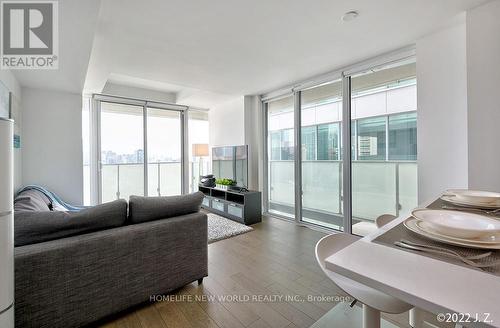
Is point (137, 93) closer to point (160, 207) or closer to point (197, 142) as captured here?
point (197, 142)

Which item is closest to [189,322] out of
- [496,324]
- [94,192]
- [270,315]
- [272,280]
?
[270,315]

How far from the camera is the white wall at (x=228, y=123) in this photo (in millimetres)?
4781

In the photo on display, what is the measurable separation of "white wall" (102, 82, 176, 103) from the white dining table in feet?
17.3

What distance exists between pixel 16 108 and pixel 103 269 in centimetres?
277

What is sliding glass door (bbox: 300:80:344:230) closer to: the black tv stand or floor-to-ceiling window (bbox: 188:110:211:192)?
the black tv stand

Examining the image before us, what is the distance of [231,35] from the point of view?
2312 millimetres

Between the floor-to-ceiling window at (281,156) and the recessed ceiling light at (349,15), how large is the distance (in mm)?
2097

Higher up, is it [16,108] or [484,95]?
[16,108]

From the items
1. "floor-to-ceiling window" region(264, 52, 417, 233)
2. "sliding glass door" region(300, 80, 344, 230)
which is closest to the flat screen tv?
"floor-to-ceiling window" region(264, 52, 417, 233)

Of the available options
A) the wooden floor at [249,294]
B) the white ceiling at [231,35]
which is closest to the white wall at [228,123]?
the white ceiling at [231,35]

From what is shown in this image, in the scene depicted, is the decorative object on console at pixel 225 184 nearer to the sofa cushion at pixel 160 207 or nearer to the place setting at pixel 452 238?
the sofa cushion at pixel 160 207

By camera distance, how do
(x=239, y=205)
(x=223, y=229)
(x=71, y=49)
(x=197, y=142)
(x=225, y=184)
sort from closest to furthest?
(x=71, y=49), (x=223, y=229), (x=239, y=205), (x=225, y=184), (x=197, y=142)

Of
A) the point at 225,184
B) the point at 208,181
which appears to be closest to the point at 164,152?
the point at 208,181

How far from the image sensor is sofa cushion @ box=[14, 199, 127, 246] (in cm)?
138
